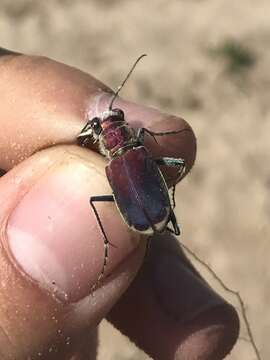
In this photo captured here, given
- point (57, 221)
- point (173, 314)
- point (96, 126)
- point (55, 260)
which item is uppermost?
point (96, 126)

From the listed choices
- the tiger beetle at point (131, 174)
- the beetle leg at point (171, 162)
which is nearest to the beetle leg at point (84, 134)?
the tiger beetle at point (131, 174)

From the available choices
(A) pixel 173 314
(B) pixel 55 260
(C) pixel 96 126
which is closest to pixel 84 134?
(C) pixel 96 126

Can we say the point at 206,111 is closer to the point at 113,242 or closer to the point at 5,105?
the point at 5,105

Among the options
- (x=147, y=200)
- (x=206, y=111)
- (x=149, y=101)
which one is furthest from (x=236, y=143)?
(x=147, y=200)

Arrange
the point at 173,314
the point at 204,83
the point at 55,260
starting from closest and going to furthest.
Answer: the point at 55,260 → the point at 173,314 → the point at 204,83

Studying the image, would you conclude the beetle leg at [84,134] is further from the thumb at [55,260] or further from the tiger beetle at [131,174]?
the thumb at [55,260]

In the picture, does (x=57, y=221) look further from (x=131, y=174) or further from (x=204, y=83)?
(x=204, y=83)

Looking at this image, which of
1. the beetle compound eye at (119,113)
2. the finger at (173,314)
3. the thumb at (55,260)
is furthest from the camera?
the finger at (173,314)
